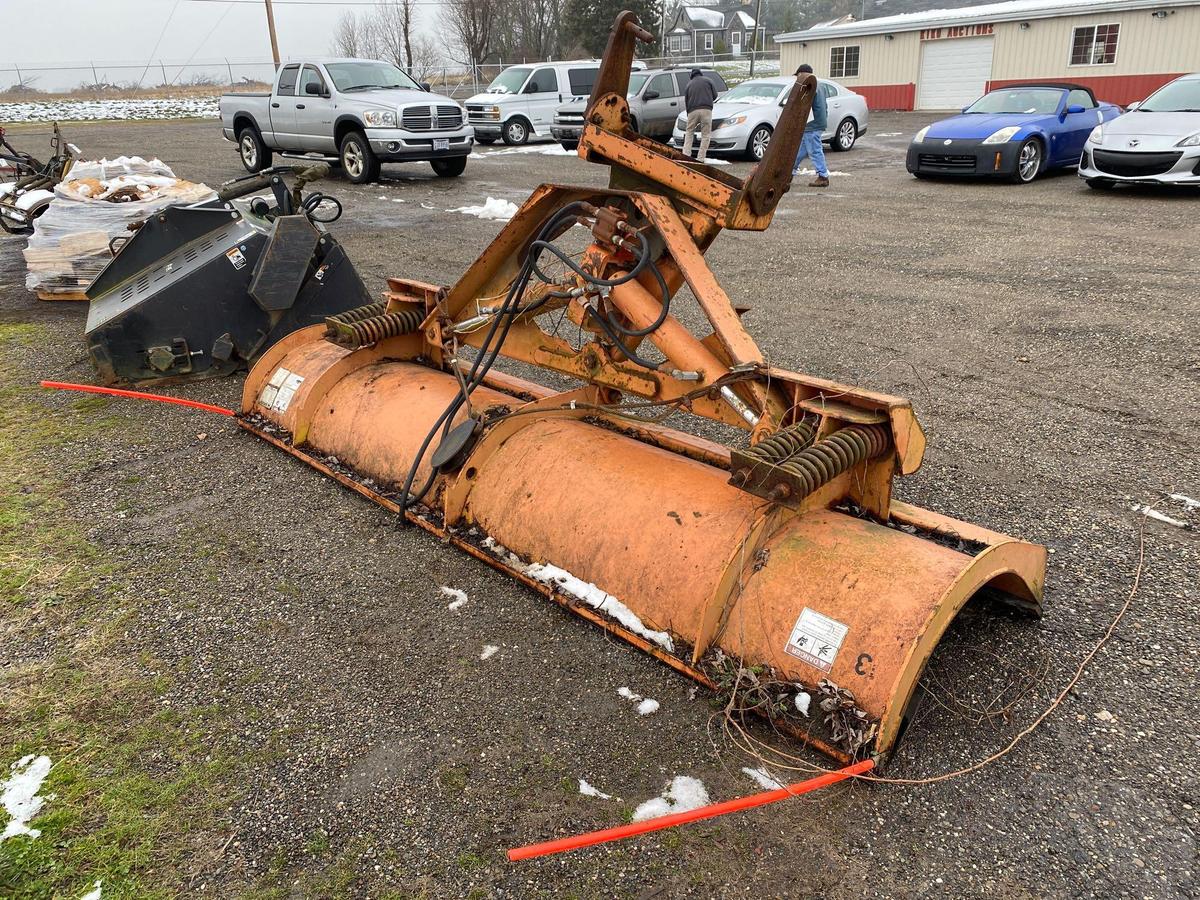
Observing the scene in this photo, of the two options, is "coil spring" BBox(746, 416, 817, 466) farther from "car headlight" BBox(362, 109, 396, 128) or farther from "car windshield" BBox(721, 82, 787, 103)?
"car windshield" BBox(721, 82, 787, 103)

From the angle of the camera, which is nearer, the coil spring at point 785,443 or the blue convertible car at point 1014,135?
the coil spring at point 785,443

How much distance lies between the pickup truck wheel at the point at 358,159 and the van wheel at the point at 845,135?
9459 mm

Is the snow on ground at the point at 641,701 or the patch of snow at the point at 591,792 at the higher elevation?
the snow on ground at the point at 641,701

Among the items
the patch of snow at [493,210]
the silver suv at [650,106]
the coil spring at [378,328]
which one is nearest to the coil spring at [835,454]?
the coil spring at [378,328]

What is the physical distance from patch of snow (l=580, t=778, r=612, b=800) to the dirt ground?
26 millimetres

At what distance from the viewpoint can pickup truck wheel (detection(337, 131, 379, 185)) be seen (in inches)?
544

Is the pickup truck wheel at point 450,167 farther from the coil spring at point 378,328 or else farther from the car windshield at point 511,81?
the coil spring at point 378,328

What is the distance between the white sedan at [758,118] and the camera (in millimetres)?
→ 15289

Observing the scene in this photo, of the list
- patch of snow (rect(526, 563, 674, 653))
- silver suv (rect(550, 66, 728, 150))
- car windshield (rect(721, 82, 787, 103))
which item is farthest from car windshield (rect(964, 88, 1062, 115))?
patch of snow (rect(526, 563, 674, 653))

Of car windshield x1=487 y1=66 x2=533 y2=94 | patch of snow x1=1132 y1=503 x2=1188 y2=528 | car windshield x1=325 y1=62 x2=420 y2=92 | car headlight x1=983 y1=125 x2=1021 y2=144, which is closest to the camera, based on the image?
patch of snow x1=1132 y1=503 x2=1188 y2=528

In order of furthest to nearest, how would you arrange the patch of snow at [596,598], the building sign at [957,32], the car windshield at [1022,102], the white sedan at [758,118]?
the building sign at [957,32] → the white sedan at [758,118] → the car windshield at [1022,102] → the patch of snow at [596,598]

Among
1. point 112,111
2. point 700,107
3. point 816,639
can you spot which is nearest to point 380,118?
point 700,107

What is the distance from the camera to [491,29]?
49.2 meters

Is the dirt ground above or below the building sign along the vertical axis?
below
